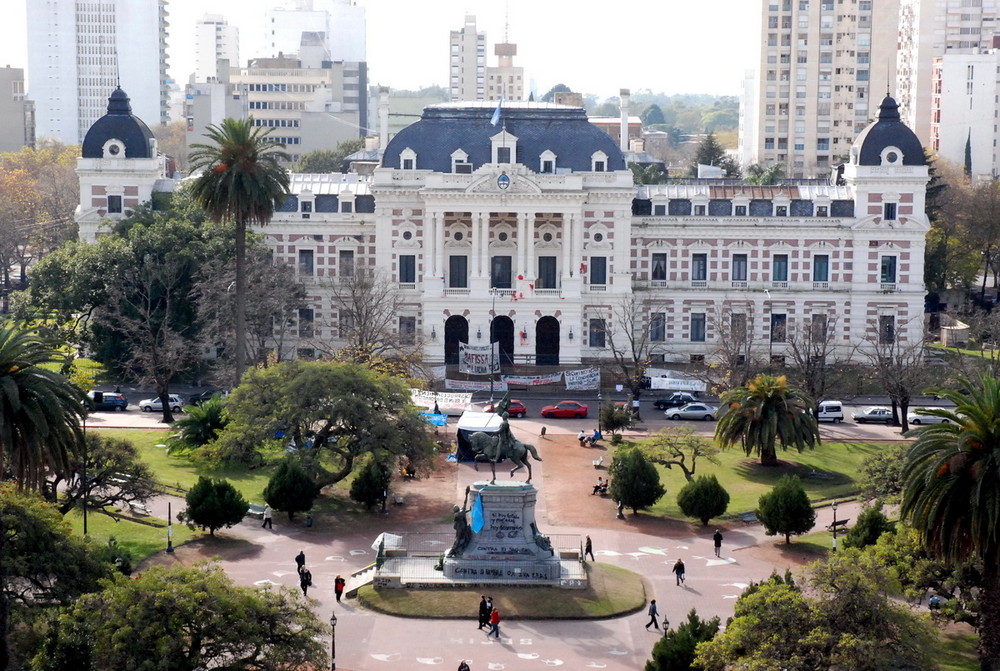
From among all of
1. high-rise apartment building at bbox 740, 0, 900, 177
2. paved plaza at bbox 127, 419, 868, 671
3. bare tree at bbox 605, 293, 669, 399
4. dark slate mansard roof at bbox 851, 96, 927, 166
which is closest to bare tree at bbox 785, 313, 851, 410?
bare tree at bbox 605, 293, 669, 399

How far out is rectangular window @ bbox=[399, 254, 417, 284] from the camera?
122 metres

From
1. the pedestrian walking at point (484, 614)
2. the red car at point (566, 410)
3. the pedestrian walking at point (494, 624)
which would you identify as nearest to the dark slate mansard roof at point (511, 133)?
the red car at point (566, 410)

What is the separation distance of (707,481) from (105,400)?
144ft

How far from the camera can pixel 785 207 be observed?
124375 millimetres

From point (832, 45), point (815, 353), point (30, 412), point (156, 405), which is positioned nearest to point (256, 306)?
point (156, 405)

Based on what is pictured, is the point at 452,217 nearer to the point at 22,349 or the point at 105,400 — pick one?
the point at 105,400

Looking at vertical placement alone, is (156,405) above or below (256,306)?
below

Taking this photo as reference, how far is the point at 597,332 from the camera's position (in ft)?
400

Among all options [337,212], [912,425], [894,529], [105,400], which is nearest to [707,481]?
[894,529]

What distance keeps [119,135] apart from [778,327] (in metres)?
51.4

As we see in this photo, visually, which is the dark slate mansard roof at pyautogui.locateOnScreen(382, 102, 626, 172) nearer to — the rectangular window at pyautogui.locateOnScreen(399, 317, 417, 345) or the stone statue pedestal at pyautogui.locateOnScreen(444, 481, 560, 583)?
the rectangular window at pyautogui.locateOnScreen(399, 317, 417, 345)

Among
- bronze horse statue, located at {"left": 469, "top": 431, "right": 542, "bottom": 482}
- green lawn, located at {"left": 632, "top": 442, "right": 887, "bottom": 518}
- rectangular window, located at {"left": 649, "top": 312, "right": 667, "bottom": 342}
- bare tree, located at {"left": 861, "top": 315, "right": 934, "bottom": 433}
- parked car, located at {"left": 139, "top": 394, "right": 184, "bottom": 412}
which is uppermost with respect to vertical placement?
rectangular window, located at {"left": 649, "top": 312, "right": 667, "bottom": 342}

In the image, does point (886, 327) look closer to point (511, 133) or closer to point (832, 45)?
point (511, 133)

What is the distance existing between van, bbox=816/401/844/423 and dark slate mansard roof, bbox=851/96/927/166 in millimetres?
24417
